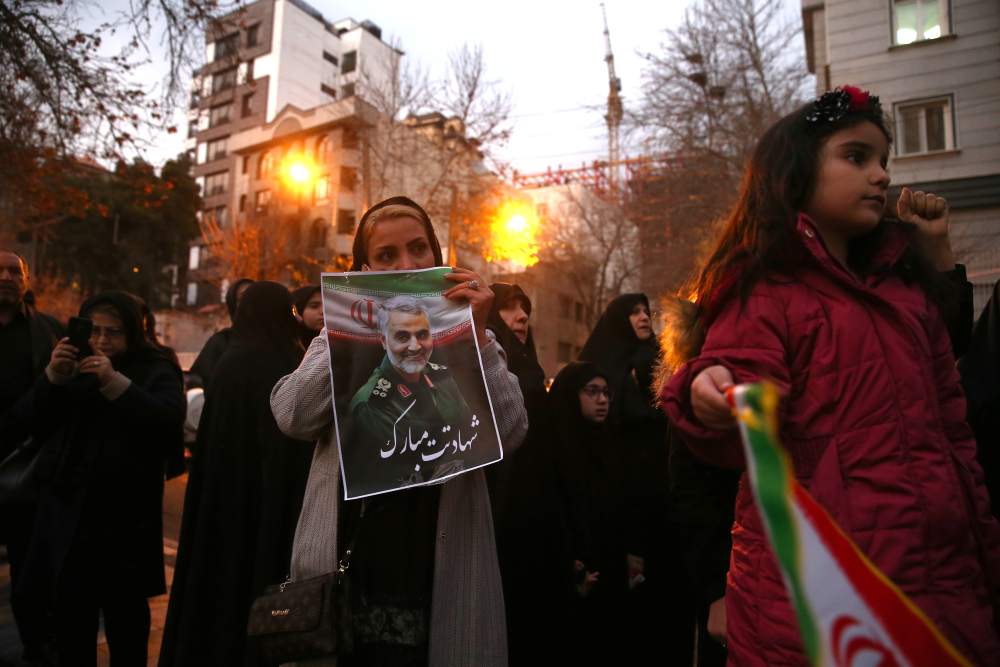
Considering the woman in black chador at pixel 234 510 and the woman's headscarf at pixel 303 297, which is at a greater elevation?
the woman's headscarf at pixel 303 297

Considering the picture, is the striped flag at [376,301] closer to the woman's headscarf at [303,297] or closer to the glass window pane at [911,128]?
the woman's headscarf at [303,297]

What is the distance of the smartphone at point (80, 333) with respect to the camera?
325 cm

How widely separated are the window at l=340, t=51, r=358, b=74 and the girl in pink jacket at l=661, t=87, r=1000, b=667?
180 ft

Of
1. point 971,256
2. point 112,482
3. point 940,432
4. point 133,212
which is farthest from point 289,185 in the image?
point 940,432

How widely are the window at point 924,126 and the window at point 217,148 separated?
4399 cm

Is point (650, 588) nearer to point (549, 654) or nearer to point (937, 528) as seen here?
point (549, 654)

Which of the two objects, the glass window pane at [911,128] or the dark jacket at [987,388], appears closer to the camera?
the dark jacket at [987,388]

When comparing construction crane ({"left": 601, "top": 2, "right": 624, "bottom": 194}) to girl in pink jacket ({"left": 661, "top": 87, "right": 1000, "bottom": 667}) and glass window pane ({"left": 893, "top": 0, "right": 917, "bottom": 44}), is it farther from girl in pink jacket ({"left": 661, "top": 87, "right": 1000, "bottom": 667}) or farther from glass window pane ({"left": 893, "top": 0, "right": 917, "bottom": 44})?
girl in pink jacket ({"left": 661, "top": 87, "right": 1000, "bottom": 667})

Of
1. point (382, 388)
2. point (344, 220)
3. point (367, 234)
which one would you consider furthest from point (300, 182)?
point (382, 388)

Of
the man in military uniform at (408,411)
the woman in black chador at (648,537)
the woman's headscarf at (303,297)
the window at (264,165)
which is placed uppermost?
the window at (264,165)

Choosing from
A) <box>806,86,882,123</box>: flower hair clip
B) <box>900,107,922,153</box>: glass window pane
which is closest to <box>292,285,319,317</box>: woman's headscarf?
<box>806,86,882,123</box>: flower hair clip

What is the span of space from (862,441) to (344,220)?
38.1 m

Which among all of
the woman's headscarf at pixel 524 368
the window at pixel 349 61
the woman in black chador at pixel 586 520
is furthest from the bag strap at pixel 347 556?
the window at pixel 349 61

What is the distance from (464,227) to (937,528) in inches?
906
